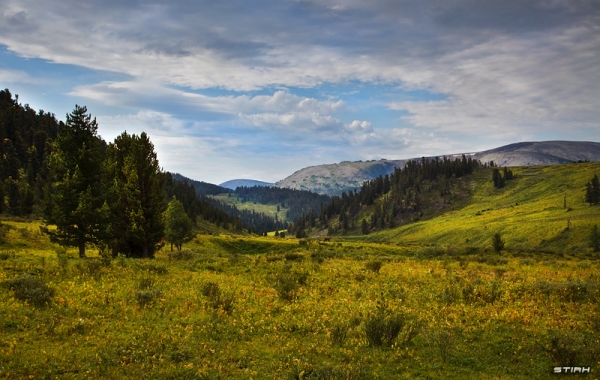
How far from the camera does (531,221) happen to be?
11469 cm

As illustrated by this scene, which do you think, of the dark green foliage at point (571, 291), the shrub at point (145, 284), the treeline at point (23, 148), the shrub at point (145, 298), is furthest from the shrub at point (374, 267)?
the treeline at point (23, 148)

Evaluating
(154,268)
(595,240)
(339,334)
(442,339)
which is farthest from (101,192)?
(595,240)

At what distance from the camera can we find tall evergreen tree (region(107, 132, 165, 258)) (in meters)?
31.5

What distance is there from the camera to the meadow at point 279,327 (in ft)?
34.2

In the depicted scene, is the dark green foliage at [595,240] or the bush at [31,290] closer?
the bush at [31,290]

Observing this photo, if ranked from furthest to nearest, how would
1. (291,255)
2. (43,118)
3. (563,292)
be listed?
(43,118) → (291,255) → (563,292)

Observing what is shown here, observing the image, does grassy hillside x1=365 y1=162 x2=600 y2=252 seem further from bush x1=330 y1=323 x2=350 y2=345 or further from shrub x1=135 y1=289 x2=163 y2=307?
shrub x1=135 y1=289 x2=163 y2=307

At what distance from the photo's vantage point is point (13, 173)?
13138cm

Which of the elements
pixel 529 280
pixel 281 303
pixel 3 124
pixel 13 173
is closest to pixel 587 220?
pixel 529 280

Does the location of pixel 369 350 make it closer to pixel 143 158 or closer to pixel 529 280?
pixel 529 280

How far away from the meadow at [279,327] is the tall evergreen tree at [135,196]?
9.84 m

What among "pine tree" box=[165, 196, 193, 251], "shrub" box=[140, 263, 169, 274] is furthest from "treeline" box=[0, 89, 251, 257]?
"pine tree" box=[165, 196, 193, 251]

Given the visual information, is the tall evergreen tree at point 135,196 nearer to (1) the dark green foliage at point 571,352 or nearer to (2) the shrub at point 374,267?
(2) the shrub at point 374,267

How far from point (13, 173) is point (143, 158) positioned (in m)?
137
